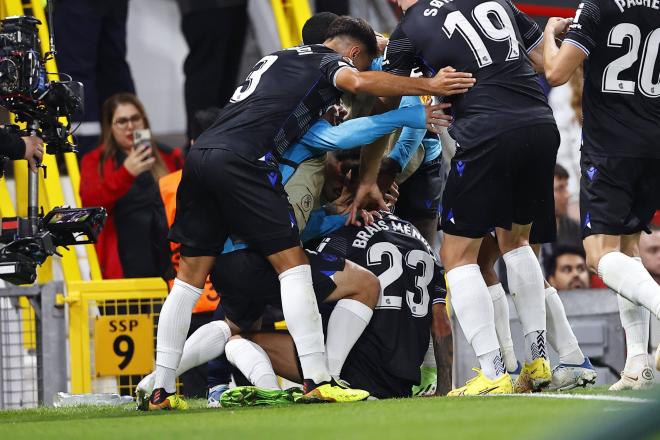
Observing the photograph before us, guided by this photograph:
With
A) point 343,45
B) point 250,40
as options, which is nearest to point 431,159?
point 343,45

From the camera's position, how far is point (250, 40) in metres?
10.5

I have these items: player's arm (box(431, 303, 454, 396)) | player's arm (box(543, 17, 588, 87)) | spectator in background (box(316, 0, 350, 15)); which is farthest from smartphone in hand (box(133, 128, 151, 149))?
player's arm (box(543, 17, 588, 87))

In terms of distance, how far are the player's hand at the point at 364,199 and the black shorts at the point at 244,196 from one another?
0.62 m

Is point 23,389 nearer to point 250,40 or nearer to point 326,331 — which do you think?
point 326,331

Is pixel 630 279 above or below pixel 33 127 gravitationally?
below

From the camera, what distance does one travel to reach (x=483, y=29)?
17.2 feet

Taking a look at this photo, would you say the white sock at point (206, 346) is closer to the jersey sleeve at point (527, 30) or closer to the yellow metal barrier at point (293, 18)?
the jersey sleeve at point (527, 30)

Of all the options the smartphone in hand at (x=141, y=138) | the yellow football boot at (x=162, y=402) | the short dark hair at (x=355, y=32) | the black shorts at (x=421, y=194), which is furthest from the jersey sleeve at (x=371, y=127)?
the smartphone in hand at (x=141, y=138)

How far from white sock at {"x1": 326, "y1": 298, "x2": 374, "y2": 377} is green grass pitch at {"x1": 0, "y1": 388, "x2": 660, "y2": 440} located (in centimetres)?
72

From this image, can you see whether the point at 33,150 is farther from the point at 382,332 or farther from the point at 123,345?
the point at 123,345

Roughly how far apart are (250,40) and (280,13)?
146 cm

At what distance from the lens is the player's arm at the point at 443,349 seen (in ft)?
20.2

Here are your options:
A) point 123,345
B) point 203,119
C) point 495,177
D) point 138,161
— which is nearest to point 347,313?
point 495,177

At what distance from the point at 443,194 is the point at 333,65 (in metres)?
0.76
